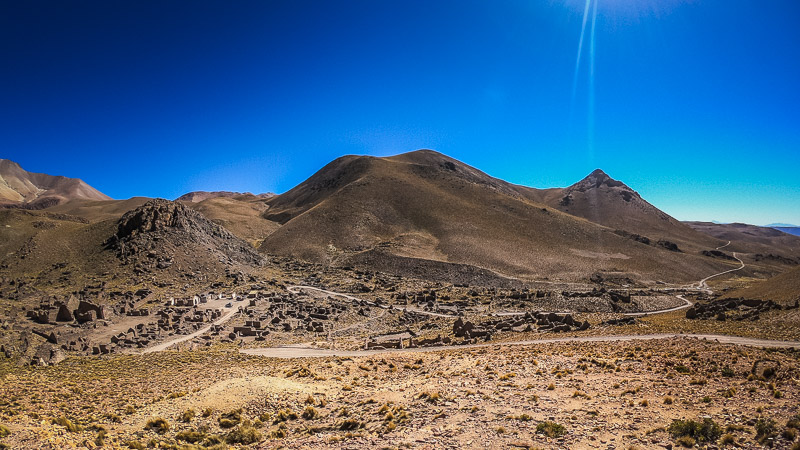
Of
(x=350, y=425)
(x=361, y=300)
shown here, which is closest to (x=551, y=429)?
(x=350, y=425)

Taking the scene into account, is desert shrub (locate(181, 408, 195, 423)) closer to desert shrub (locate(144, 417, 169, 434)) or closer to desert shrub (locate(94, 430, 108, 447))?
desert shrub (locate(144, 417, 169, 434))

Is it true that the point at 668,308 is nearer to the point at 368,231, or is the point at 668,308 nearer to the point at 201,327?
the point at 201,327

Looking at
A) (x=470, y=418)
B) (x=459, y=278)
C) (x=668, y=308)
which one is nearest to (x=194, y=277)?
(x=459, y=278)

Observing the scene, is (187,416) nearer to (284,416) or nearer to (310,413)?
(284,416)

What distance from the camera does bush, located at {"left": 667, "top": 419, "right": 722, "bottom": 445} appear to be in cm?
1063

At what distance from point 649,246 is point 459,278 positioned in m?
67.0

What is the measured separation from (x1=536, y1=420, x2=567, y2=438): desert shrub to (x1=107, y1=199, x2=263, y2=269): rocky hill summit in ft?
173

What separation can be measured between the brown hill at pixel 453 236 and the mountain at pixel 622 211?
42054 mm

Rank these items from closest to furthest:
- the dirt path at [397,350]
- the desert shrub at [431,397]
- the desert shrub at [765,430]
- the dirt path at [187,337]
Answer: the desert shrub at [765,430], the desert shrub at [431,397], the dirt path at [397,350], the dirt path at [187,337]

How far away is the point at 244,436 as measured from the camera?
42.5 feet

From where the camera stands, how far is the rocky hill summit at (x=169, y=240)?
5172cm

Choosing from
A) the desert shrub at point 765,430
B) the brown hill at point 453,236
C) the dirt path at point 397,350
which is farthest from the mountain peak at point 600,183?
the desert shrub at point 765,430

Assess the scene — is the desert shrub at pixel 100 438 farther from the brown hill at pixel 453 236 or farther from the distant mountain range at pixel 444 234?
the brown hill at pixel 453 236

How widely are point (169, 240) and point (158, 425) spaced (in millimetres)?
49984
